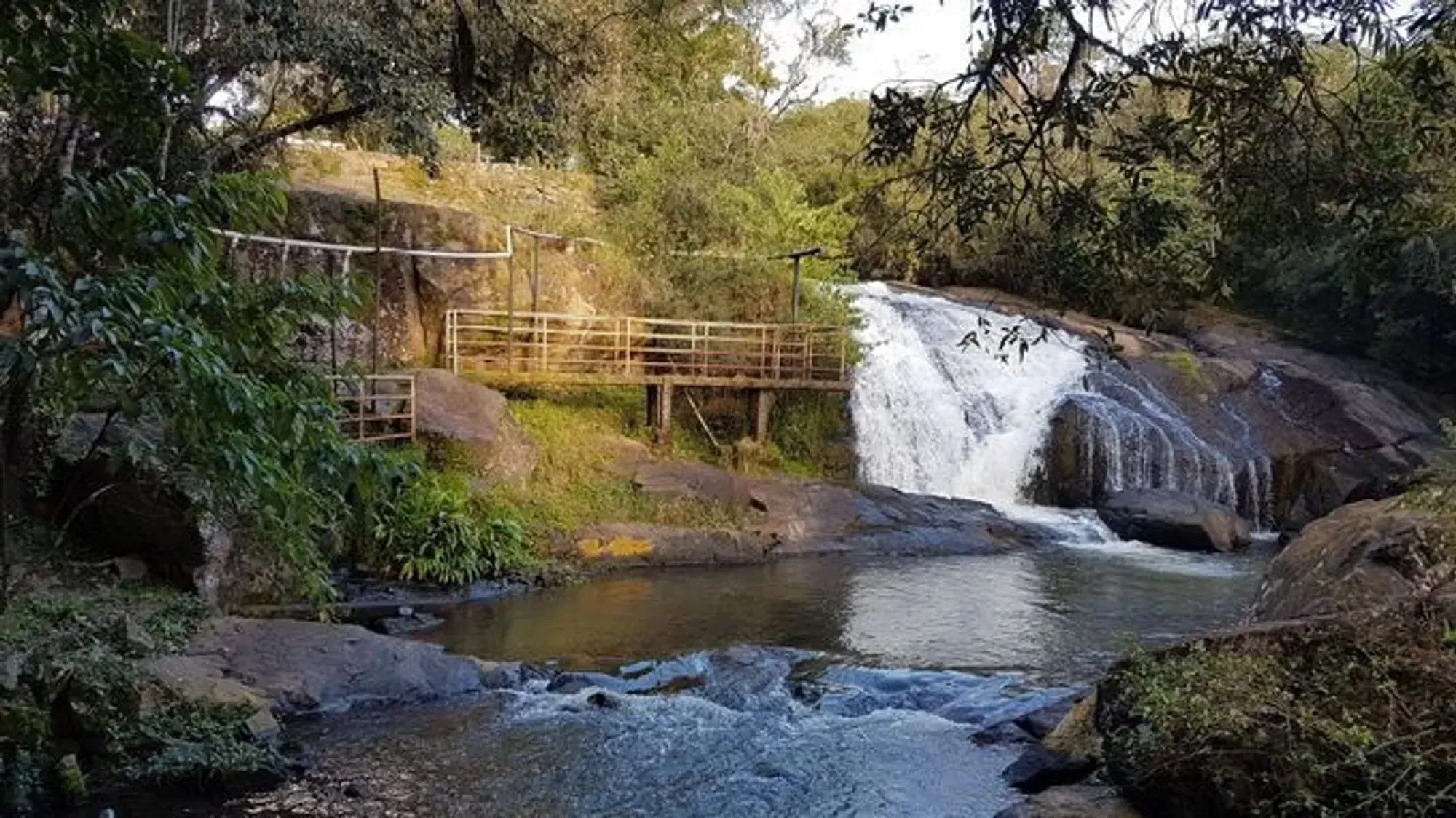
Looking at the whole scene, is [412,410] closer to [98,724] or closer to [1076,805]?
[98,724]

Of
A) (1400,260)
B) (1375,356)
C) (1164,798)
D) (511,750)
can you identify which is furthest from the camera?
(1375,356)

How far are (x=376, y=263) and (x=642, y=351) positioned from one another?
14.1ft

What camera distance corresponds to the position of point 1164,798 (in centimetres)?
556

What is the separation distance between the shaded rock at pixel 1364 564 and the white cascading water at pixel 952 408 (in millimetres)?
10929

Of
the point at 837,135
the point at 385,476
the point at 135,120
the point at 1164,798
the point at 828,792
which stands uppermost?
the point at 837,135

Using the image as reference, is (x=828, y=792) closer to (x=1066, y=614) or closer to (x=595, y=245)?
(x=1066, y=614)

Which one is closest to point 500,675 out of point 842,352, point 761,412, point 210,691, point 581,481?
point 210,691

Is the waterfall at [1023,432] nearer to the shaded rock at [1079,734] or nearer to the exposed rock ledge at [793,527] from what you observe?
the exposed rock ledge at [793,527]

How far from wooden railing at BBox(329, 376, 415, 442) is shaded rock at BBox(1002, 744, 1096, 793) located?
28.8 feet

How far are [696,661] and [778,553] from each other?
18.1 feet

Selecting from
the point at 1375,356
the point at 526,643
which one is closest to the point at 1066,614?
the point at 526,643

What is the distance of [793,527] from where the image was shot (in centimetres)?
1630

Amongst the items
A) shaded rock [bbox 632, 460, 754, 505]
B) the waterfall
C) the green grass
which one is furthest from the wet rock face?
the green grass

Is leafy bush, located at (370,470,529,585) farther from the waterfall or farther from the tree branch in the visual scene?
the waterfall
